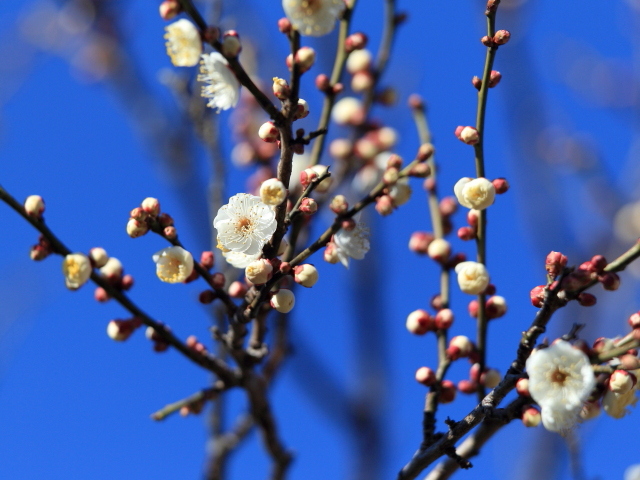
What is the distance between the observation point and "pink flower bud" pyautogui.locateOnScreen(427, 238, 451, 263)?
2096 mm

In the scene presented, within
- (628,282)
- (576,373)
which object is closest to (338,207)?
(576,373)

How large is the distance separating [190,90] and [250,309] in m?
1.97

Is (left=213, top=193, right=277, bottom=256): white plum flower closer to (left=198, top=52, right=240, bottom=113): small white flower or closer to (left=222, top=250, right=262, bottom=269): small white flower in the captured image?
(left=222, top=250, right=262, bottom=269): small white flower

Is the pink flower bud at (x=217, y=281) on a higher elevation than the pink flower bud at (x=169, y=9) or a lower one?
lower

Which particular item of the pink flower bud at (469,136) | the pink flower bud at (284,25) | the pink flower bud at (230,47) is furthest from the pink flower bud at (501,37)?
the pink flower bud at (230,47)

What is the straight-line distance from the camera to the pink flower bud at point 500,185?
5.74ft

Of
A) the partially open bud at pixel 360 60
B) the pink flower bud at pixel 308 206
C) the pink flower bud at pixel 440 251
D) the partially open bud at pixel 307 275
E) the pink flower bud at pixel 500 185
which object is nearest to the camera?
the pink flower bud at pixel 308 206

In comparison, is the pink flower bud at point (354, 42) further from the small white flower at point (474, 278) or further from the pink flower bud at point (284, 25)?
the small white flower at point (474, 278)

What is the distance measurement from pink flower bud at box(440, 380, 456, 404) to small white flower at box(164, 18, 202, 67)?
109cm

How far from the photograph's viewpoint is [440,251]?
6.86ft

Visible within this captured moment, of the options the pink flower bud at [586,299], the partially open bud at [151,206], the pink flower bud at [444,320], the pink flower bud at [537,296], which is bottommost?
the pink flower bud at [586,299]

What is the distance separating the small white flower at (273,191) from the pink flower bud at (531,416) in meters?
0.78

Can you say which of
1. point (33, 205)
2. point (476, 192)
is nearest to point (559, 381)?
point (476, 192)

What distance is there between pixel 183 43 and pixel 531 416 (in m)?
1.24
